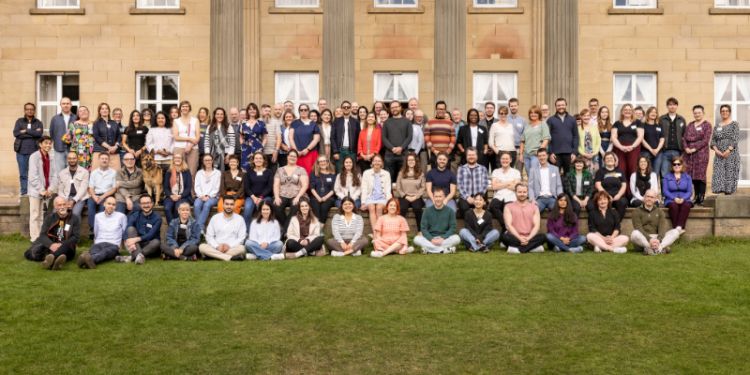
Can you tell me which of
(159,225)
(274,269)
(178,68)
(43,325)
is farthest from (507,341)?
(178,68)

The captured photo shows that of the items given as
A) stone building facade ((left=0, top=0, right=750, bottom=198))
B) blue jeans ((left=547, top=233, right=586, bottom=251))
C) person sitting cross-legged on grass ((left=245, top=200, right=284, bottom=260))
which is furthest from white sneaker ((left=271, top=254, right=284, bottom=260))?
stone building facade ((left=0, top=0, right=750, bottom=198))

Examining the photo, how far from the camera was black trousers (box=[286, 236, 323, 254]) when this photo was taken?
1587 centimetres

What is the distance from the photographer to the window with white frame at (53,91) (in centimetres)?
2567

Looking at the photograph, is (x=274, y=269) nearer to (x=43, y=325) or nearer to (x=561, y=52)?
(x=43, y=325)

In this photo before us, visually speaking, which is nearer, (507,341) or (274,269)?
(507,341)

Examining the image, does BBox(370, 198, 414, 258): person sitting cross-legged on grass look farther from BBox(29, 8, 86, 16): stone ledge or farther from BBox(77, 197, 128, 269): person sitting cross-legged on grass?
BBox(29, 8, 86, 16): stone ledge

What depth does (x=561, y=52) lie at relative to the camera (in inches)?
930

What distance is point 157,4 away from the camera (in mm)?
25641

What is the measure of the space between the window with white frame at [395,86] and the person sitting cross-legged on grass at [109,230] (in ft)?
37.0

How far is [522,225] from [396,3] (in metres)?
11.3

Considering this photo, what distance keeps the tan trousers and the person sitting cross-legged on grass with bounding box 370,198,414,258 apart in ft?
8.13

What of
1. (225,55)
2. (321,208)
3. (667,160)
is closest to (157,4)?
(225,55)

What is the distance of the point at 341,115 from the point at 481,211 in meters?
3.98

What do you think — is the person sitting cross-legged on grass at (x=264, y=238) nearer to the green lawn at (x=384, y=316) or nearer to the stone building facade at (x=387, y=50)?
the green lawn at (x=384, y=316)
